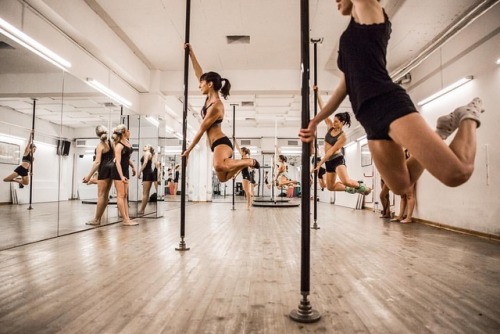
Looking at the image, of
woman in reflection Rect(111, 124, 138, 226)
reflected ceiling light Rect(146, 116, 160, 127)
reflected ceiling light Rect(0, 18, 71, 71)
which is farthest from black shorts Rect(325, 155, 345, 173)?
reflected ceiling light Rect(0, 18, 71, 71)

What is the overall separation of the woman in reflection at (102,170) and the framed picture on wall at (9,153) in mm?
1549

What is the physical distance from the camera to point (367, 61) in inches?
60.5

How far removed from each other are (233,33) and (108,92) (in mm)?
2847

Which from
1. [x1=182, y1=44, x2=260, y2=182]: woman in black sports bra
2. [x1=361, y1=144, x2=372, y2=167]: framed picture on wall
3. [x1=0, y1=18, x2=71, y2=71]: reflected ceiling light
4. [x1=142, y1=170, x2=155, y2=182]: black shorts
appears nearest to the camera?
[x1=182, y1=44, x2=260, y2=182]: woman in black sports bra

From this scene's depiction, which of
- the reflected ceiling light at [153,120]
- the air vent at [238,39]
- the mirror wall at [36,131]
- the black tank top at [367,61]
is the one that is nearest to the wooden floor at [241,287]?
the mirror wall at [36,131]

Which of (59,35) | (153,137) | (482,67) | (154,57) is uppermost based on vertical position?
(154,57)

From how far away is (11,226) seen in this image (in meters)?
5.32

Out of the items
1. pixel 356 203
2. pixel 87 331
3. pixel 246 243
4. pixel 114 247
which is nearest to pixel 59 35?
pixel 114 247

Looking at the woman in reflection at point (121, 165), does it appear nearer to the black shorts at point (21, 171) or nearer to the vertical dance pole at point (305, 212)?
the black shorts at point (21, 171)

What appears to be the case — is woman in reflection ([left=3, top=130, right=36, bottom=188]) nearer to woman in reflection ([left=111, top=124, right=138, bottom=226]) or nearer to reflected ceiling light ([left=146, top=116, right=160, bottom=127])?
woman in reflection ([left=111, top=124, right=138, bottom=226])

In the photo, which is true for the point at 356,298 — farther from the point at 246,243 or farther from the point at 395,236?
the point at 395,236

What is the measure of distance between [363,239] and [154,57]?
6247 mm

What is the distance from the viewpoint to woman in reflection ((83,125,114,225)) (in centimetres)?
587

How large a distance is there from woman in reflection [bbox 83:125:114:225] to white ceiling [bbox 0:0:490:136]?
61 cm
